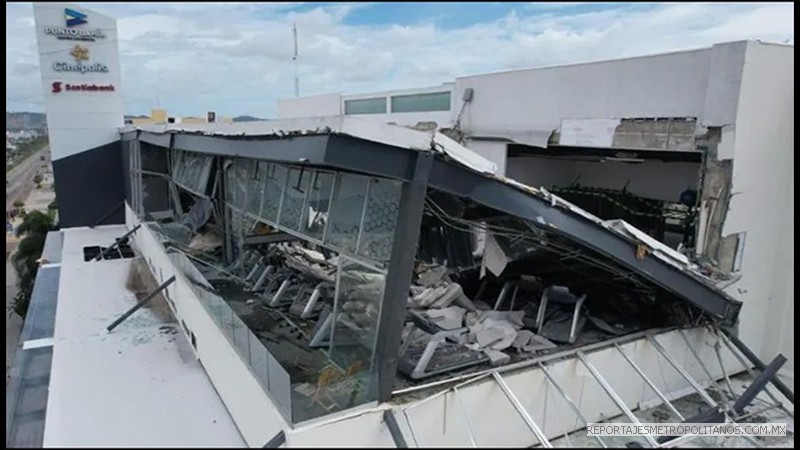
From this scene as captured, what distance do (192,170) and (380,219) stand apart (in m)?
7.58

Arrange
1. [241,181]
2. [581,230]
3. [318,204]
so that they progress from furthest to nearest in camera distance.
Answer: [241,181] < [318,204] < [581,230]

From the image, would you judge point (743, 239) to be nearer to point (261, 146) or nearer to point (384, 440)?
point (384, 440)

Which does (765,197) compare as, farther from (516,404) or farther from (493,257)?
(516,404)

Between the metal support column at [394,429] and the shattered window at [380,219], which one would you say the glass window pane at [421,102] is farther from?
the metal support column at [394,429]

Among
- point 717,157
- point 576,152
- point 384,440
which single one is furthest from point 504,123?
point 384,440

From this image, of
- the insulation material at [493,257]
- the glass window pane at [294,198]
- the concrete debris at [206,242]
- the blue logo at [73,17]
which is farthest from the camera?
the blue logo at [73,17]

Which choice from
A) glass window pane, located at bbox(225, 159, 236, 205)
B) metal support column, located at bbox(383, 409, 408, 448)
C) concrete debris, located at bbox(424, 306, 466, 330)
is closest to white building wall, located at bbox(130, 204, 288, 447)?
metal support column, located at bbox(383, 409, 408, 448)

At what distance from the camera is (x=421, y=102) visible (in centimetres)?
1695

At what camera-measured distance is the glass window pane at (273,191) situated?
25.4ft

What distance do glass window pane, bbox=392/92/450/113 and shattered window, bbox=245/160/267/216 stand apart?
25.7 ft

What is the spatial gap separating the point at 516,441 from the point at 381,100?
613 inches

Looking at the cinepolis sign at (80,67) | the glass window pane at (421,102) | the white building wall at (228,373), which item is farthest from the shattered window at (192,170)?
the glass window pane at (421,102)

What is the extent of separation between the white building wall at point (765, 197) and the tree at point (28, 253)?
19.9 metres

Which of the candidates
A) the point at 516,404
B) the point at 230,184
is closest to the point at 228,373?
the point at 516,404
